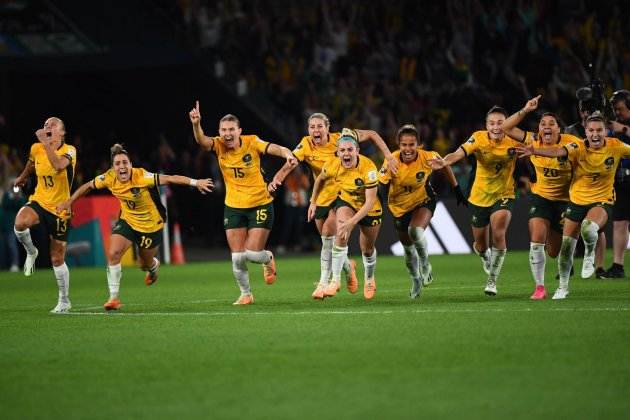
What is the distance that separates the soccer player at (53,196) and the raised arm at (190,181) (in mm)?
1117

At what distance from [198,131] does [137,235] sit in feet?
5.47

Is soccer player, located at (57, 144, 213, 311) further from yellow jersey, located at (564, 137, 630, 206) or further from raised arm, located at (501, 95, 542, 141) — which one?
yellow jersey, located at (564, 137, 630, 206)

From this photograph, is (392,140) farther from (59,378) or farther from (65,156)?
(59,378)

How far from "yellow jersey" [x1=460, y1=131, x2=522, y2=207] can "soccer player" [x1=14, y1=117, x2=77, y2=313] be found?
478cm

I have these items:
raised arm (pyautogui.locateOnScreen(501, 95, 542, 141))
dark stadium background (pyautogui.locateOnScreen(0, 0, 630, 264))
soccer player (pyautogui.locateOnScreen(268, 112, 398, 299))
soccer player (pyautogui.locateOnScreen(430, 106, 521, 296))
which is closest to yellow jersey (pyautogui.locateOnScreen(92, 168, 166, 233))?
soccer player (pyautogui.locateOnScreen(268, 112, 398, 299))

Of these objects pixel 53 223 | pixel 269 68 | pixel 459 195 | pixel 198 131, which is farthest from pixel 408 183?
pixel 269 68

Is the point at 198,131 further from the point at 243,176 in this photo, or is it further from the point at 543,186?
the point at 543,186

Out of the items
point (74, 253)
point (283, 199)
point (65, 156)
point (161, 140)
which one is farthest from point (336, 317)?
point (161, 140)

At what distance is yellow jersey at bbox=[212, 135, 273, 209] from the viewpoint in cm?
1529

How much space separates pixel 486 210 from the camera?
15.5 meters

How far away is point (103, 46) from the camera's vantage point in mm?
32438

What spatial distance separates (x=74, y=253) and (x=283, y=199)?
6.08 m

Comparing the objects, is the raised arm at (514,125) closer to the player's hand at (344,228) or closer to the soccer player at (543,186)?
the soccer player at (543,186)

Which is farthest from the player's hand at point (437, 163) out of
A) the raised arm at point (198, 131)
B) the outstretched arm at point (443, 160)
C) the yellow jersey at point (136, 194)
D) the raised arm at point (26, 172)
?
the raised arm at point (26, 172)
